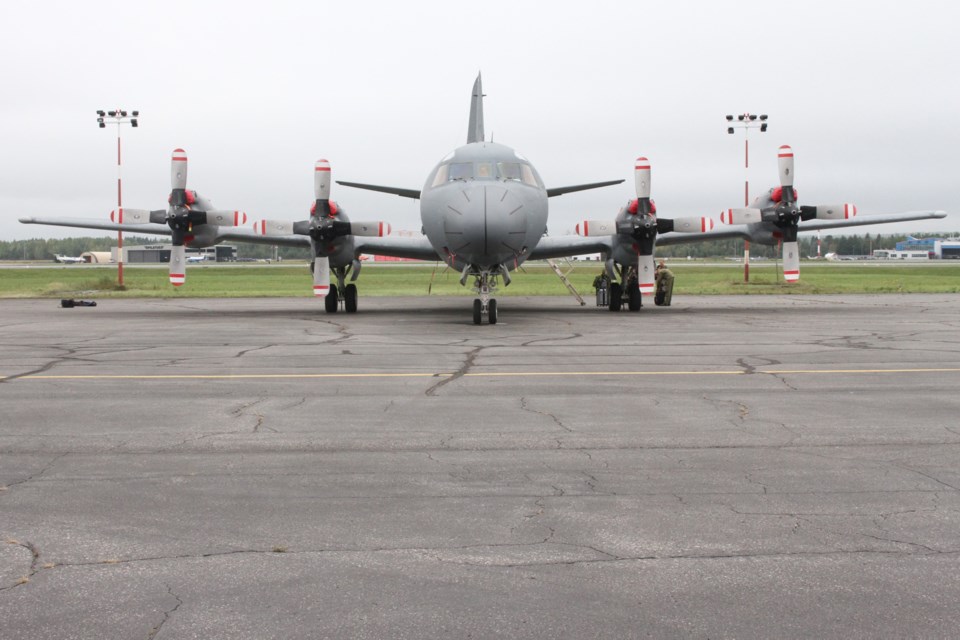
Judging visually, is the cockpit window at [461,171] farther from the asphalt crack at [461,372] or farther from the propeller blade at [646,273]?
the propeller blade at [646,273]

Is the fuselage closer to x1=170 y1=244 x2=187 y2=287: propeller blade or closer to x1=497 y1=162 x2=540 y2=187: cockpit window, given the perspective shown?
x1=497 y1=162 x2=540 y2=187: cockpit window

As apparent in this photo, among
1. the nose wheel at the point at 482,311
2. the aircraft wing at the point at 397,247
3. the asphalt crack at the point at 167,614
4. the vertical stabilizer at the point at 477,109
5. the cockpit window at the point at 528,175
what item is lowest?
the asphalt crack at the point at 167,614

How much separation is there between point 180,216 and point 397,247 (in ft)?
21.0

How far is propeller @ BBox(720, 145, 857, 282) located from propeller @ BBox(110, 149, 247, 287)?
48.8 feet

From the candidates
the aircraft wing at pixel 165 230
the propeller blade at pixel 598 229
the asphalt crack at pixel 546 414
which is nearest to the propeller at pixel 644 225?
the propeller blade at pixel 598 229

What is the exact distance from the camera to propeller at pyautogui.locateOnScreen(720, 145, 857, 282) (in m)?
26.9

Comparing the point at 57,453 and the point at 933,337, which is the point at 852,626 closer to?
the point at 57,453

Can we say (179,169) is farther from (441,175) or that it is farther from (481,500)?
(481,500)

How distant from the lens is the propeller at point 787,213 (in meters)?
26.9

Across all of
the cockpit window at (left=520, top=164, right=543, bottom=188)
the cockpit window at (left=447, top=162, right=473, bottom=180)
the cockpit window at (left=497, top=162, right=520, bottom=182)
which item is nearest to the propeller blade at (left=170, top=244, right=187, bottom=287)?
the cockpit window at (left=447, top=162, right=473, bottom=180)

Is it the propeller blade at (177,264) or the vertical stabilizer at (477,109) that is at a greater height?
the vertical stabilizer at (477,109)

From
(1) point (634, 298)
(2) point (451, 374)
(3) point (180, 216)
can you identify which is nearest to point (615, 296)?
(1) point (634, 298)

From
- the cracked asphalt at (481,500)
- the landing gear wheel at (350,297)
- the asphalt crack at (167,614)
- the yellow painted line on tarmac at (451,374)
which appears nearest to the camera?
the asphalt crack at (167,614)

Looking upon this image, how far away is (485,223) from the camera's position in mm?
20500
